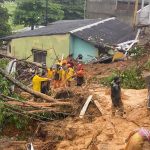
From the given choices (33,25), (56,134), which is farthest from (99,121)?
(33,25)

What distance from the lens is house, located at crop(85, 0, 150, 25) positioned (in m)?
33.1

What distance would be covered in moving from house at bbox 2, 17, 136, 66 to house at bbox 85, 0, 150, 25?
8.45 m

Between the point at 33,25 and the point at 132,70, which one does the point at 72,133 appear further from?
the point at 33,25

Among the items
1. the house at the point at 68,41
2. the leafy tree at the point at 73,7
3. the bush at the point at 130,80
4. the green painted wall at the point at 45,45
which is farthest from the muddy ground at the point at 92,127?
the leafy tree at the point at 73,7

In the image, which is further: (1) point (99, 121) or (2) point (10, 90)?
(2) point (10, 90)

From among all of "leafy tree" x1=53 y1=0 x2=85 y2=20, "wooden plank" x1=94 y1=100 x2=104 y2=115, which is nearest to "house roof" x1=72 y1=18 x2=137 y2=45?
"wooden plank" x1=94 y1=100 x2=104 y2=115

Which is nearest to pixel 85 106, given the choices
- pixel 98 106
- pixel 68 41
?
pixel 98 106

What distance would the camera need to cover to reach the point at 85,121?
10555 millimetres

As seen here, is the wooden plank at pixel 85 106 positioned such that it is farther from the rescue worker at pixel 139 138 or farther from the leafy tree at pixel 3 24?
the leafy tree at pixel 3 24

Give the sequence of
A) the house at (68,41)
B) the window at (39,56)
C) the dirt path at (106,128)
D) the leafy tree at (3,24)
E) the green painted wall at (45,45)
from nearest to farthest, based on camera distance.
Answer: the dirt path at (106,128) → the house at (68,41) → the green painted wall at (45,45) → the window at (39,56) → the leafy tree at (3,24)

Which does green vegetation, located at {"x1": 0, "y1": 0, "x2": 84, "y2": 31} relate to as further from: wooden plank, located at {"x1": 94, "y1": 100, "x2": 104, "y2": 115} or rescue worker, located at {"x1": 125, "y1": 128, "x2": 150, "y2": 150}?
rescue worker, located at {"x1": 125, "y1": 128, "x2": 150, "y2": 150}

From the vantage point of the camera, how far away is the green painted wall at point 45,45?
2208cm

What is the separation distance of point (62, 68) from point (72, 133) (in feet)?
17.3

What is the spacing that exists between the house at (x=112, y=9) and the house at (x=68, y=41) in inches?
333
